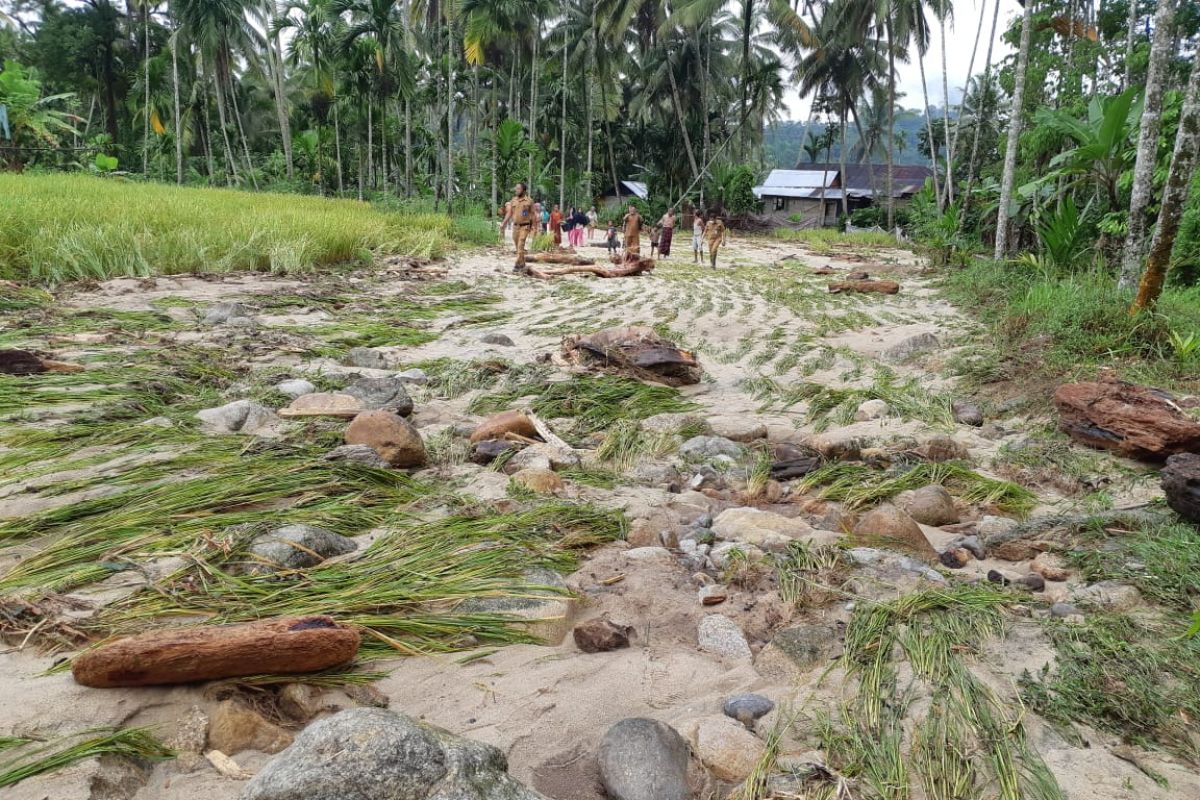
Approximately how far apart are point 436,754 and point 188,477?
202 cm

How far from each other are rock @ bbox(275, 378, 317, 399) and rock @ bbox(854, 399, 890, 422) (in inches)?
133

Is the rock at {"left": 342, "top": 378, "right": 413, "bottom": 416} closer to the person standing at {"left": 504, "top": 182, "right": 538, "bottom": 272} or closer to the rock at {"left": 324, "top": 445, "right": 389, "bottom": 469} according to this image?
the rock at {"left": 324, "top": 445, "right": 389, "bottom": 469}

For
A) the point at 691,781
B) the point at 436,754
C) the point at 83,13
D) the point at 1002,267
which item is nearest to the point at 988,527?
the point at 691,781

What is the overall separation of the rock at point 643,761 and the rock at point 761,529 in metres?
1.15

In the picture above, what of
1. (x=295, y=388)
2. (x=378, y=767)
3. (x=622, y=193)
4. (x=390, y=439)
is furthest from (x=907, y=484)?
(x=622, y=193)

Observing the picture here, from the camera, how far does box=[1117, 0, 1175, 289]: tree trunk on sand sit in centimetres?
597

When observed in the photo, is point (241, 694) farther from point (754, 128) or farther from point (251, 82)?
point (251, 82)

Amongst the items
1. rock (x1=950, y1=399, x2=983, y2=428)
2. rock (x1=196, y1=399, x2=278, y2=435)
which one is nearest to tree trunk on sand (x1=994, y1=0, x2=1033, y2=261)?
rock (x1=950, y1=399, x2=983, y2=428)

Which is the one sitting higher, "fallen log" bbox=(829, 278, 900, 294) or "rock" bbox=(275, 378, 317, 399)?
"fallen log" bbox=(829, 278, 900, 294)

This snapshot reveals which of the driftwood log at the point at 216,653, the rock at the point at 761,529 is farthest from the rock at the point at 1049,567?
the driftwood log at the point at 216,653

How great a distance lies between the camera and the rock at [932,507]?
295 cm

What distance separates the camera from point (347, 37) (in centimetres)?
1991

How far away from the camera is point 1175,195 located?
5066mm

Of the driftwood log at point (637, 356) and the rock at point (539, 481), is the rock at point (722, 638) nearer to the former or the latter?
the rock at point (539, 481)
